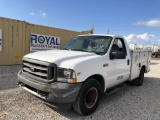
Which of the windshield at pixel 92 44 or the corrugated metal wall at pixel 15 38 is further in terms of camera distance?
the corrugated metal wall at pixel 15 38

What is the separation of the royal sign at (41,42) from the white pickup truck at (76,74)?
724 centimetres

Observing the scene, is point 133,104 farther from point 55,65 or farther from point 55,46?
point 55,46

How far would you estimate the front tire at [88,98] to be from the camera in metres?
3.62

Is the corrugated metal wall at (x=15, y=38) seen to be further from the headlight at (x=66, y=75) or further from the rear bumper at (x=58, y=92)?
the headlight at (x=66, y=75)

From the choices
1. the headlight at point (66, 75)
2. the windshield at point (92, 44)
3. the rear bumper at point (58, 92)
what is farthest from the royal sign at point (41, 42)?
the headlight at point (66, 75)

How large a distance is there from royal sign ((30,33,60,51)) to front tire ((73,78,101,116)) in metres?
8.64

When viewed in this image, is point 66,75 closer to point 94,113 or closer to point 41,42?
point 94,113

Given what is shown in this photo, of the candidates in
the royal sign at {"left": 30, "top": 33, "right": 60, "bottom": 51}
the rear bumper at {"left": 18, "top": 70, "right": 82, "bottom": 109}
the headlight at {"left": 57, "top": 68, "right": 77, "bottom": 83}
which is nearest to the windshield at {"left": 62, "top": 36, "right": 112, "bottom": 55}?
the headlight at {"left": 57, "top": 68, "right": 77, "bottom": 83}

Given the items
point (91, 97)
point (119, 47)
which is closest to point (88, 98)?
point (91, 97)

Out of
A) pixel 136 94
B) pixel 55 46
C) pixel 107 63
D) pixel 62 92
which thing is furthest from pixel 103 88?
pixel 55 46

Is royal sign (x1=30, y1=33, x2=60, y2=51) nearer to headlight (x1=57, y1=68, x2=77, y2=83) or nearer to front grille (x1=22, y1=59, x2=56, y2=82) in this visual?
front grille (x1=22, y1=59, x2=56, y2=82)

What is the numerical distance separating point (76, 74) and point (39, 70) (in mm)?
866

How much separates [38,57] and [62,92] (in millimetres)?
1057

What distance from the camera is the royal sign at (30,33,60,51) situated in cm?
1163
